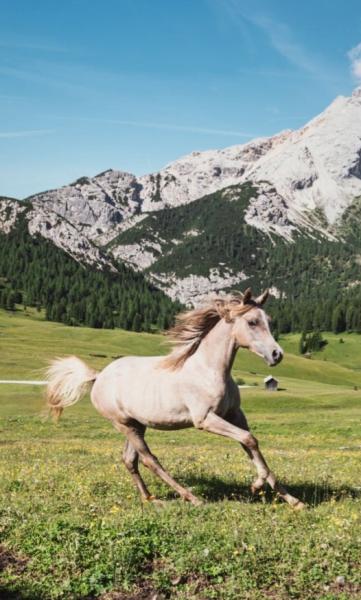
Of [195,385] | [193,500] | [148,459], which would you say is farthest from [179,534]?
[148,459]

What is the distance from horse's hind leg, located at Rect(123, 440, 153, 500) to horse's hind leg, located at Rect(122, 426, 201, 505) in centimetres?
17

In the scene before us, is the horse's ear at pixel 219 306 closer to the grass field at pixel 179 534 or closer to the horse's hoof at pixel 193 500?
the grass field at pixel 179 534

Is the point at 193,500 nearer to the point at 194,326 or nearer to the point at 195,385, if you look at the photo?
the point at 195,385

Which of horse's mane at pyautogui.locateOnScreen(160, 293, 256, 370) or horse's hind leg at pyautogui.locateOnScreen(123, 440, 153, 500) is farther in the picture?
horse's hind leg at pyautogui.locateOnScreen(123, 440, 153, 500)

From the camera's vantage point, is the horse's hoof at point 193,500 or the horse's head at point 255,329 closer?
the horse's head at point 255,329

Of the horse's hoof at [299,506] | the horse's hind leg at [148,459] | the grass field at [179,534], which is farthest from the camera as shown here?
the horse's hind leg at [148,459]

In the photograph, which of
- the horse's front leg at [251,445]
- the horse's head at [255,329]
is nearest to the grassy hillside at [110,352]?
the horse's head at [255,329]

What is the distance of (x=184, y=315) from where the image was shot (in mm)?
12945

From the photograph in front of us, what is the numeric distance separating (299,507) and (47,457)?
39.7 ft

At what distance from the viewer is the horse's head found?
11266 millimetres

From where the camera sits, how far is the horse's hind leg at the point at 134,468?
41.7 ft

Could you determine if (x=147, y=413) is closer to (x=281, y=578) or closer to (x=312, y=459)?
(x=281, y=578)

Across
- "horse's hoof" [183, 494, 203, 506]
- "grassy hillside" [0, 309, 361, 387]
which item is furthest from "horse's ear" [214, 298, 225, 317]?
"grassy hillside" [0, 309, 361, 387]

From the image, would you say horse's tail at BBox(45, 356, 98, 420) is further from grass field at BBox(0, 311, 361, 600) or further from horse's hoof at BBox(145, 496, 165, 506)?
horse's hoof at BBox(145, 496, 165, 506)
